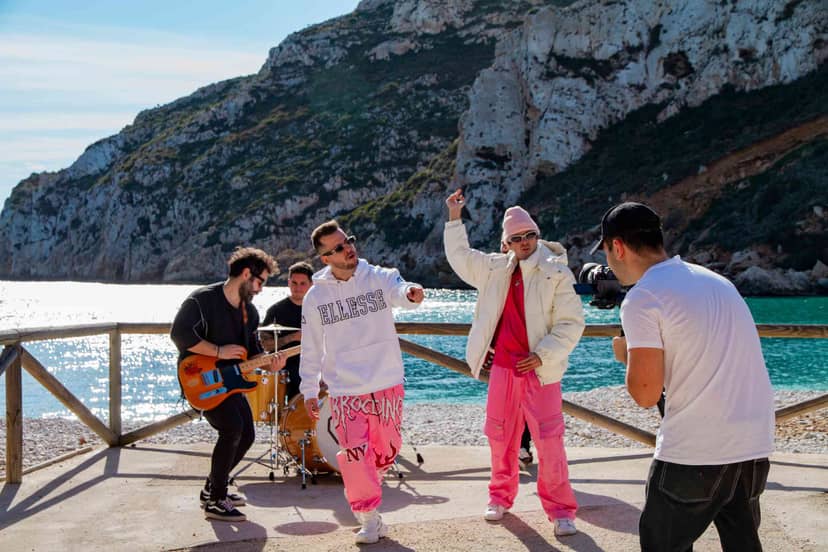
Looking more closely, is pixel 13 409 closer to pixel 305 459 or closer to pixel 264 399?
pixel 264 399

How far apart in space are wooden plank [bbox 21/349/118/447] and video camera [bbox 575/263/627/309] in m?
4.21

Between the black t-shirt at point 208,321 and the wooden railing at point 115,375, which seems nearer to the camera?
the black t-shirt at point 208,321

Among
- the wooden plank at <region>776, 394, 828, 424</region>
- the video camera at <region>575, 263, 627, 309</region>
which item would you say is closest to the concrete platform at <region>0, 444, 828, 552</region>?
the wooden plank at <region>776, 394, 828, 424</region>

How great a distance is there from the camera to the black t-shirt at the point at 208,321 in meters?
A: 5.13

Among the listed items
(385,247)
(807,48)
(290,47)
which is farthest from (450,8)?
(807,48)

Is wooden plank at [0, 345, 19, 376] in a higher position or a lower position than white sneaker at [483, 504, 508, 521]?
higher

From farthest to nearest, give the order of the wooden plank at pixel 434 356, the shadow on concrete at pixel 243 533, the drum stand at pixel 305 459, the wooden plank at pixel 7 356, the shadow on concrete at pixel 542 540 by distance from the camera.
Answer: the wooden plank at pixel 434 356
the drum stand at pixel 305 459
the wooden plank at pixel 7 356
the shadow on concrete at pixel 243 533
the shadow on concrete at pixel 542 540

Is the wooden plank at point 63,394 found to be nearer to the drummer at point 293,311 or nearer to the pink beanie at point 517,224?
the drummer at point 293,311

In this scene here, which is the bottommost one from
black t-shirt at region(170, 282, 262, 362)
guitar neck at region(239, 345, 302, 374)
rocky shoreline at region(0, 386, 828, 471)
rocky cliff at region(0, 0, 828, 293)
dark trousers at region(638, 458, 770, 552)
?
rocky shoreline at region(0, 386, 828, 471)

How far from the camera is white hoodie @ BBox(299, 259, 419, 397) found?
457 centimetres

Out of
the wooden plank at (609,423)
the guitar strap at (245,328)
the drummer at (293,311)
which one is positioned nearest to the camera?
the guitar strap at (245,328)

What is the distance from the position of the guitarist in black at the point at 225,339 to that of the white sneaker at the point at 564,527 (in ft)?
6.17

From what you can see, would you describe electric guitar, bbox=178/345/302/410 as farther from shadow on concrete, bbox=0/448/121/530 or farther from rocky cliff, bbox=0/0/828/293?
rocky cliff, bbox=0/0/828/293

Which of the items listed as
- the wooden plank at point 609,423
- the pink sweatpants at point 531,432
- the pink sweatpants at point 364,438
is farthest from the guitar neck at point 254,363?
the wooden plank at point 609,423
